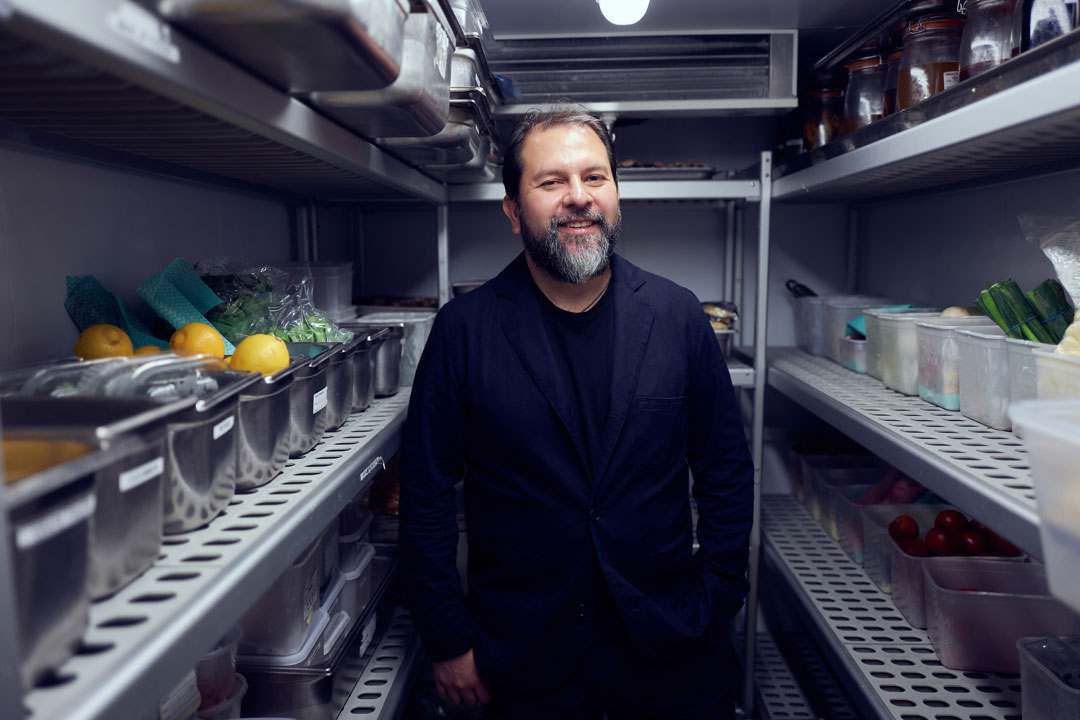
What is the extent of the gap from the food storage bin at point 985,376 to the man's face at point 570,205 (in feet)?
2.48

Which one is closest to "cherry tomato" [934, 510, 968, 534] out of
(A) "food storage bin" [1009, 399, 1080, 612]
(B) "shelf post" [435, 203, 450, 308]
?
(A) "food storage bin" [1009, 399, 1080, 612]

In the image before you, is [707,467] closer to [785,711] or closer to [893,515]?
[893,515]

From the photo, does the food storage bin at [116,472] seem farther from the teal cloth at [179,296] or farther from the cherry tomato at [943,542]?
the cherry tomato at [943,542]

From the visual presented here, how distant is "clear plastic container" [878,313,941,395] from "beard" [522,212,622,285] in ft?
2.42

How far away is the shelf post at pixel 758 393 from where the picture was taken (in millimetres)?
2375

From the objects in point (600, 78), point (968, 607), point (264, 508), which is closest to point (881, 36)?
point (600, 78)

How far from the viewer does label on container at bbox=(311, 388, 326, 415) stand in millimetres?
1267

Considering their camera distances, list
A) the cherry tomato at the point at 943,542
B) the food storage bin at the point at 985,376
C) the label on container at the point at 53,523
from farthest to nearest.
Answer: the cherry tomato at the point at 943,542, the food storage bin at the point at 985,376, the label on container at the point at 53,523

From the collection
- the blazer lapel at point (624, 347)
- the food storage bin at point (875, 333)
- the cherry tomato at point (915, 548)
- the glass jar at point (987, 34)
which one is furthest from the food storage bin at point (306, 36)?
the cherry tomato at point (915, 548)

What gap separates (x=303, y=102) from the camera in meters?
1.14

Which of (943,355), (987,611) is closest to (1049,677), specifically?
(987,611)

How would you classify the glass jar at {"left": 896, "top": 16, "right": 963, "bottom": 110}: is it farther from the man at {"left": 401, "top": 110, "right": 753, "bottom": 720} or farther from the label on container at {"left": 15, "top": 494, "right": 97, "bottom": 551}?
the label on container at {"left": 15, "top": 494, "right": 97, "bottom": 551}

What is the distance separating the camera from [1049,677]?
1206 mm

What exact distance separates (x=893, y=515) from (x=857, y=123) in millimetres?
1079
